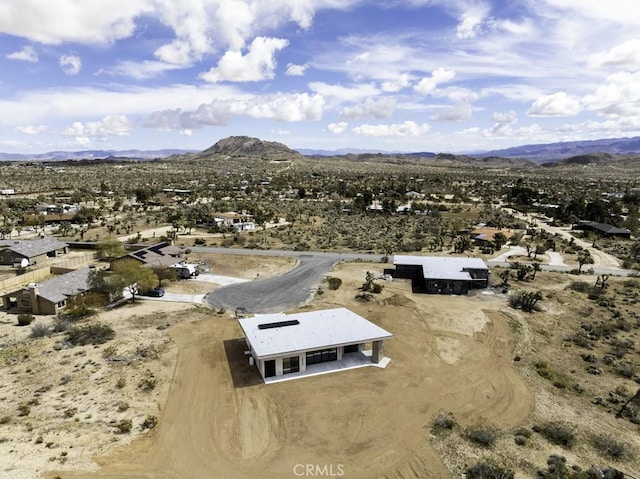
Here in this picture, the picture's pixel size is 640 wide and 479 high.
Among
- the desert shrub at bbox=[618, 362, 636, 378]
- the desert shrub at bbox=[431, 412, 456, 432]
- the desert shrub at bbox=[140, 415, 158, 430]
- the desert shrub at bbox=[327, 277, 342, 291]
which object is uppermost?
the desert shrub at bbox=[327, 277, 342, 291]

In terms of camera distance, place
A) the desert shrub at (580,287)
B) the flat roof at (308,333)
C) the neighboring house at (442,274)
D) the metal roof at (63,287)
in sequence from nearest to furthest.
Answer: the flat roof at (308,333)
the metal roof at (63,287)
the neighboring house at (442,274)
the desert shrub at (580,287)

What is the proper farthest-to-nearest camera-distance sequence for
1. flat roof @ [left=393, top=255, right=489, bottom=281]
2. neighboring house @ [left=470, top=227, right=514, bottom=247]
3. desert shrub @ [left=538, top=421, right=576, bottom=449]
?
neighboring house @ [left=470, top=227, right=514, bottom=247], flat roof @ [left=393, top=255, right=489, bottom=281], desert shrub @ [left=538, top=421, right=576, bottom=449]

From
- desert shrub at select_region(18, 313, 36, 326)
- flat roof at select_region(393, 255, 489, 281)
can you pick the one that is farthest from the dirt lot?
flat roof at select_region(393, 255, 489, 281)

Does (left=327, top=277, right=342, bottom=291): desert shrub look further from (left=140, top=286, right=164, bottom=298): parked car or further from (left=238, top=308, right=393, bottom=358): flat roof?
(left=140, top=286, right=164, bottom=298): parked car

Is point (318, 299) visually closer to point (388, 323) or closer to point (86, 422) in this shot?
point (388, 323)

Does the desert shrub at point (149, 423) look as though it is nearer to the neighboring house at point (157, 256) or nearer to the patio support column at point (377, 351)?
the patio support column at point (377, 351)

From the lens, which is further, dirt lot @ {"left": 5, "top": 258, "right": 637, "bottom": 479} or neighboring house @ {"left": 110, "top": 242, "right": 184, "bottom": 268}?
neighboring house @ {"left": 110, "top": 242, "right": 184, "bottom": 268}

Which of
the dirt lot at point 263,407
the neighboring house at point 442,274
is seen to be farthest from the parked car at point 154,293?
the neighboring house at point 442,274
